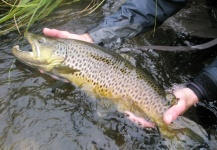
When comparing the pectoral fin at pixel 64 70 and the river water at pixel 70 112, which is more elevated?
the pectoral fin at pixel 64 70

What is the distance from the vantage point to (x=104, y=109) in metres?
2.63

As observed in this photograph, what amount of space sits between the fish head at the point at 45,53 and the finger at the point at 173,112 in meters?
1.01

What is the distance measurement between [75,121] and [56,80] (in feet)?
1.68

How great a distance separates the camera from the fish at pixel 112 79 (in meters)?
2.23

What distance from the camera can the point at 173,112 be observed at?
7.09 feet

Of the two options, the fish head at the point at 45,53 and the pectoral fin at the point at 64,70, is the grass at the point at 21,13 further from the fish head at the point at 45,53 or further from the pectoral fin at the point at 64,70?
the pectoral fin at the point at 64,70

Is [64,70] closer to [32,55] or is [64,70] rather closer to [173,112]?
[32,55]

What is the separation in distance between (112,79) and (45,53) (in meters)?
0.61

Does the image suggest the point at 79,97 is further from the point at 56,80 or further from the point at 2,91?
the point at 2,91

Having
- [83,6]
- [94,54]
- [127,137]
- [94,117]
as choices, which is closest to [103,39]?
[94,54]

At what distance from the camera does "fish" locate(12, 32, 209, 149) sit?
223cm

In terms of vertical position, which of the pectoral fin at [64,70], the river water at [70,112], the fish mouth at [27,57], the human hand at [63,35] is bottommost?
the river water at [70,112]

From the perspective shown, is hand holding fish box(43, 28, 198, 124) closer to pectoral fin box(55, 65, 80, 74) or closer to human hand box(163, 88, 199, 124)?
human hand box(163, 88, 199, 124)

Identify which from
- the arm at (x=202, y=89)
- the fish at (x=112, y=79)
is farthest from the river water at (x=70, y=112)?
the arm at (x=202, y=89)
